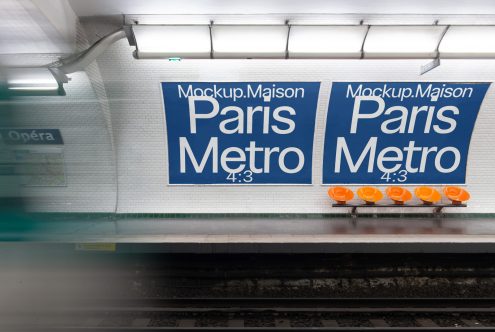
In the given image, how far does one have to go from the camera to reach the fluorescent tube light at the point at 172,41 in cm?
498

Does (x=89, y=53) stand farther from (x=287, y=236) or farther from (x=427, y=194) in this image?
(x=427, y=194)

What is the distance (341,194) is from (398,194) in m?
1.05

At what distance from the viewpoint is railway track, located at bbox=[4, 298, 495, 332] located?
3.76m

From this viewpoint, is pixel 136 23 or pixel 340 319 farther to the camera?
pixel 136 23

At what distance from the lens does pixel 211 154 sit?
21.6 feet

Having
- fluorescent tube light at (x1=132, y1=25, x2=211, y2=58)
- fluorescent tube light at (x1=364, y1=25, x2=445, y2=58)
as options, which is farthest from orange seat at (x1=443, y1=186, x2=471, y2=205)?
fluorescent tube light at (x1=132, y1=25, x2=211, y2=58)

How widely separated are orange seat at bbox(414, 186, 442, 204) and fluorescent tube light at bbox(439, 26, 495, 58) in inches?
95.4

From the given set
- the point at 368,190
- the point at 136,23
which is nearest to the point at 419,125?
the point at 368,190

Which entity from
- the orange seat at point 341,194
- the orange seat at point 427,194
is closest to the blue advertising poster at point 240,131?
the orange seat at point 341,194

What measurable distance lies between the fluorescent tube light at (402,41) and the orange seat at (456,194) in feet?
→ 8.63

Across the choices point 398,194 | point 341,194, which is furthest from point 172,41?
point 398,194

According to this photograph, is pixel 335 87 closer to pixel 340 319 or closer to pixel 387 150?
pixel 387 150

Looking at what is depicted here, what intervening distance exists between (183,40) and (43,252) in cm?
360

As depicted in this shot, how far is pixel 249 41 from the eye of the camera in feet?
17.0
